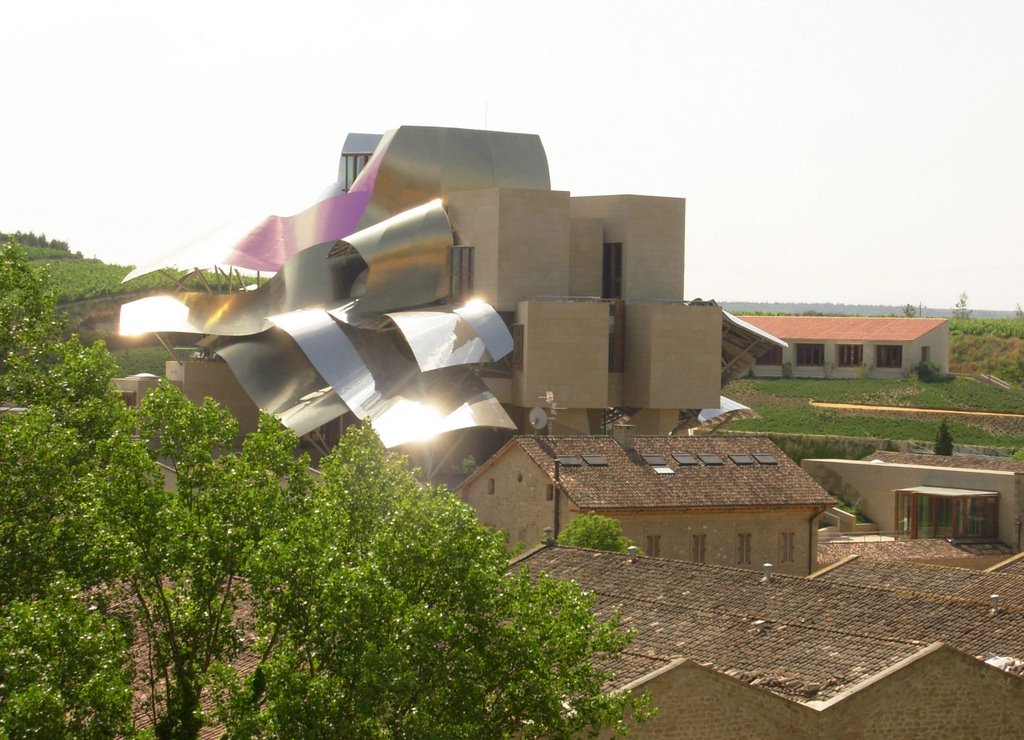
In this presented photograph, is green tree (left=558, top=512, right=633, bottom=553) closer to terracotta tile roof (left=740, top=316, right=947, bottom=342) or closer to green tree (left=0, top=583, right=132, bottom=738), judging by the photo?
green tree (left=0, top=583, right=132, bottom=738)

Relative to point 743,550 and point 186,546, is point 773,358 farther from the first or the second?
point 186,546

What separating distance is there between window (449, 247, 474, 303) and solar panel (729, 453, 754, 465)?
19858mm

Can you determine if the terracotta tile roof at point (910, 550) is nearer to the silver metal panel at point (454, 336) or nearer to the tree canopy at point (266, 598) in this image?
the silver metal panel at point (454, 336)

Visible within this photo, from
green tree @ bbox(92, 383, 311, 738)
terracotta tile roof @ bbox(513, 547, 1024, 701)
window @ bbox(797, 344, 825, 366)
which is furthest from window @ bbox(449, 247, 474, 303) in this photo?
green tree @ bbox(92, 383, 311, 738)

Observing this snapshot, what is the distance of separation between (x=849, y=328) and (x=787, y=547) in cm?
5396

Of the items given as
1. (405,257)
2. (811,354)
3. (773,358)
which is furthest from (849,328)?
(405,257)

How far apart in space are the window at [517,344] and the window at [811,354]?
37471mm

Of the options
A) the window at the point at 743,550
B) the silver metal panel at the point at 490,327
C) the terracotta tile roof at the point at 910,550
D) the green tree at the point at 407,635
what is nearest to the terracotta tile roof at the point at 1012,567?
the window at the point at 743,550

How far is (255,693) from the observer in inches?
650

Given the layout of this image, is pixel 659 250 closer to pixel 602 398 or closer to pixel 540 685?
pixel 602 398

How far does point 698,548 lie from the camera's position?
129ft

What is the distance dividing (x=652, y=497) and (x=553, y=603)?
22.1m

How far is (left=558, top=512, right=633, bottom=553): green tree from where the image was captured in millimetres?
34781

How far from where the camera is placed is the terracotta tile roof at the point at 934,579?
2986cm
